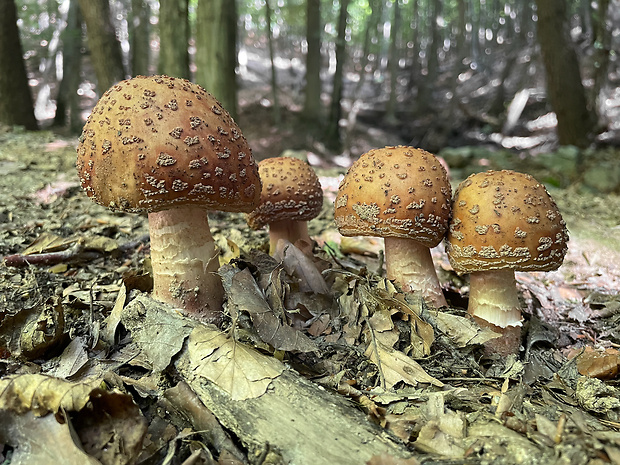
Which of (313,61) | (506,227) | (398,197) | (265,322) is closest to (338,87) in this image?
(313,61)

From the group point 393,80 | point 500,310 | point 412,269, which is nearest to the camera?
point 500,310

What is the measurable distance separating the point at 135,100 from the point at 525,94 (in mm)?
20103

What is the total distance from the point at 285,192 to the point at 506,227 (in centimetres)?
164

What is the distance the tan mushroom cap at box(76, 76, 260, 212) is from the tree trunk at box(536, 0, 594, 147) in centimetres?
1015

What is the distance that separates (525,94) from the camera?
18.9 metres

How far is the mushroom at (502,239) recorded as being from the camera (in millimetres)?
2594

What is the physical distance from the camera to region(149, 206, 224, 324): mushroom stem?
8.73 feet

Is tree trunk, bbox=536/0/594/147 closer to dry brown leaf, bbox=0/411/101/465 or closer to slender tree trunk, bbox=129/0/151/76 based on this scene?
slender tree trunk, bbox=129/0/151/76

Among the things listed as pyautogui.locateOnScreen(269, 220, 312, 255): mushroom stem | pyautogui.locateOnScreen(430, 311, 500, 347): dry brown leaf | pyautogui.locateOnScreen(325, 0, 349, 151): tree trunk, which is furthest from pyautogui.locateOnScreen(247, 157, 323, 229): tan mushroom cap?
pyautogui.locateOnScreen(325, 0, 349, 151): tree trunk

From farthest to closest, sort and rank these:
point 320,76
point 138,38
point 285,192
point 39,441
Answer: point 320,76 → point 138,38 → point 285,192 → point 39,441

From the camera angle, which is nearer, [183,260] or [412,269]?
[183,260]

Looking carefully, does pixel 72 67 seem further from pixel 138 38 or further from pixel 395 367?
pixel 395 367

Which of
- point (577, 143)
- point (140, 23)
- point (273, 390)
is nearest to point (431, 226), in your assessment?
point (273, 390)

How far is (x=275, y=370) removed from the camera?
6.88ft
